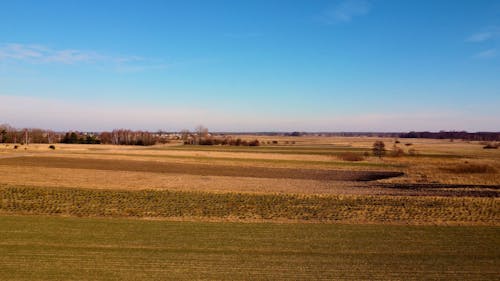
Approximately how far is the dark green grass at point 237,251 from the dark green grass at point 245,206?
215 centimetres

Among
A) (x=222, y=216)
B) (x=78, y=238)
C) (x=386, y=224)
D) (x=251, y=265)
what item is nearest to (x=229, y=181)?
(x=222, y=216)

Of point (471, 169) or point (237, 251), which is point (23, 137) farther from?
point (237, 251)

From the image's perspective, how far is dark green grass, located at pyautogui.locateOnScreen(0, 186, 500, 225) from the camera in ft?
60.4

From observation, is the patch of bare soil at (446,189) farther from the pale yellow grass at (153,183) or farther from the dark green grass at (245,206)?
the dark green grass at (245,206)

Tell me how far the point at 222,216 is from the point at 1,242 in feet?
30.4

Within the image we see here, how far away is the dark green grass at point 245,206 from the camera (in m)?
18.4

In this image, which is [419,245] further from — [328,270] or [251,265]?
[251,265]

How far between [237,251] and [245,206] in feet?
32.0

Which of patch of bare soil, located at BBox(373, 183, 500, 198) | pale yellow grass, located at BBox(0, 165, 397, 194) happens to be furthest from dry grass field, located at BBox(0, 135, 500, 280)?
patch of bare soil, located at BBox(373, 183, 500, 198)

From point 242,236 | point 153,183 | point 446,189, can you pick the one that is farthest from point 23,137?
point 242,236

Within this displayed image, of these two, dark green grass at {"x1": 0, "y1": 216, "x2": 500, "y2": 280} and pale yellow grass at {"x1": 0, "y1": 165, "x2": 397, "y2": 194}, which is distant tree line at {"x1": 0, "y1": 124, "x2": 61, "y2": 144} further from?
dark green grass at {"x1": 0, "y1": 216, "x2": 500, "y2": 280}

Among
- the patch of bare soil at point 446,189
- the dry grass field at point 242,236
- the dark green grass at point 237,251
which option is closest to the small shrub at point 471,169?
the patch of bare soil at point 446,189

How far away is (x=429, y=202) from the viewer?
24.5 metres

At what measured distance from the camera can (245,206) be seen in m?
21.8
